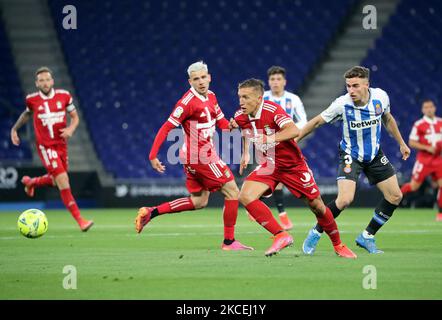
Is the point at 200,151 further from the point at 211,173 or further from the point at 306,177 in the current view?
the point at 306,177

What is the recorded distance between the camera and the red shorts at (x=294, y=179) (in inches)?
354

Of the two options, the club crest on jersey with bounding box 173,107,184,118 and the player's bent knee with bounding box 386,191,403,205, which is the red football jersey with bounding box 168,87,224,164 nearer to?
the club crest on jersey with bounding box 173,107,184,118

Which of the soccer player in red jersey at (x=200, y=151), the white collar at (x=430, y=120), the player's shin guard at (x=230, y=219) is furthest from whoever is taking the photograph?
the white collar at (x=430, y=120)

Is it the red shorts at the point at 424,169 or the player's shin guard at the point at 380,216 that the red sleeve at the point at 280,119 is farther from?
the red shorts at the point at 424,169

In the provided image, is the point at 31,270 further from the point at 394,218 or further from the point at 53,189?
the point at 53,189

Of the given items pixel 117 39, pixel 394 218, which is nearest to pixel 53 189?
pixel 117 39

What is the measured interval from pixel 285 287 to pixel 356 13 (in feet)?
54.8

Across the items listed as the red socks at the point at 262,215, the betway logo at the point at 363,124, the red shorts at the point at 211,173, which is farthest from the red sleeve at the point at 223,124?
the red socks at the point at 262,215

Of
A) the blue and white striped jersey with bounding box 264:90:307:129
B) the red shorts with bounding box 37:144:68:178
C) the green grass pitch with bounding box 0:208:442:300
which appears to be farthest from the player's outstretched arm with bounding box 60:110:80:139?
the blue and white striped jersey with bounding box 264:90:307:129

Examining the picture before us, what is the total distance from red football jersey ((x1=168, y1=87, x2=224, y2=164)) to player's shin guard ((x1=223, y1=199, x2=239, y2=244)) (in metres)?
0.57

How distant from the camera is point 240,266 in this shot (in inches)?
326

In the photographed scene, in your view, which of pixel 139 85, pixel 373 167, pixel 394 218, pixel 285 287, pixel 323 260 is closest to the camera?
pixel 285 287

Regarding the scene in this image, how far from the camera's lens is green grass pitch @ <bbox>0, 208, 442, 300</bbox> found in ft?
22.0

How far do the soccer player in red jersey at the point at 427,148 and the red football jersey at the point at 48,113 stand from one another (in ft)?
23.2
